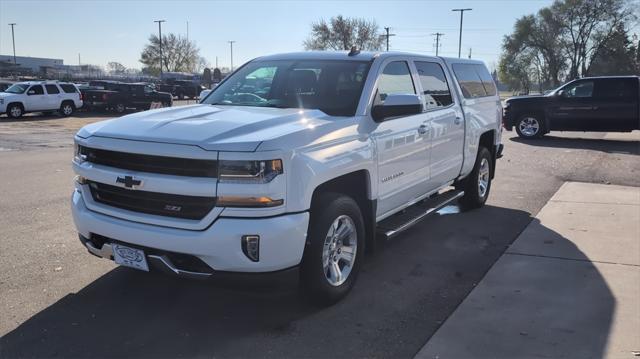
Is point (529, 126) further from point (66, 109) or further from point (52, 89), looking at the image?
point (52, 89)

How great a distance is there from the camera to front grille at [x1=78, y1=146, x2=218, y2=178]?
354cm

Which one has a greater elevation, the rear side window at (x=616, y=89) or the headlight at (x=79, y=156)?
the rear side window at (x=616, y=89)

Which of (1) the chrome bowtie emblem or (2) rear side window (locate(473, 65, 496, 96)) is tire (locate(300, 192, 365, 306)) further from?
(2) rear side window (locate(473, 65, 496, 96))

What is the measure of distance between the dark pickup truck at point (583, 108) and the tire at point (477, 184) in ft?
34.4

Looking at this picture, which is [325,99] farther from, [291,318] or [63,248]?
[63,248]

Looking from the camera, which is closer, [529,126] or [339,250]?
[339,250]

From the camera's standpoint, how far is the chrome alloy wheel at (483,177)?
754cm

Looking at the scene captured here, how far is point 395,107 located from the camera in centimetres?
449

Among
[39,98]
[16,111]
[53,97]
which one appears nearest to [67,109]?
[53,97]

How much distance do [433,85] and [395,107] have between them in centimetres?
161

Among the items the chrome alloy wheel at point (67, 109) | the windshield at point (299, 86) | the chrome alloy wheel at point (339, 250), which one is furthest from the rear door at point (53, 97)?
the chrome alloy wheel at point (339, 250)

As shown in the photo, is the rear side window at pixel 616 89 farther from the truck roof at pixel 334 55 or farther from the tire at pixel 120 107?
the tire at pixel 120 107

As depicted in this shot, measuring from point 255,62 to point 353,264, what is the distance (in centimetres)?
249

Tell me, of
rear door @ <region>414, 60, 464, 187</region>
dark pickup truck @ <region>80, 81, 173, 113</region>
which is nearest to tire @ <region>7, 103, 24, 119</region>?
dark pickup truck @ <region>80, 81, 173, 113</region>
